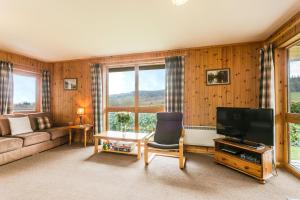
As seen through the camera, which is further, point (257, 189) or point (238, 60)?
point (238, 60)

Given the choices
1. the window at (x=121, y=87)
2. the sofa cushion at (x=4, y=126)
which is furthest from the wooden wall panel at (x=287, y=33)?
the sofa cushion at (x=4, y=126)

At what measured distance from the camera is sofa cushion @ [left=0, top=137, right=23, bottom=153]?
9.79 feet

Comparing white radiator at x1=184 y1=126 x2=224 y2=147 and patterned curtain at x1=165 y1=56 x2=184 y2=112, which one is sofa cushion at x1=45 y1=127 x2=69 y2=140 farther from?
white radiator at x1=184 y1=126 x2=224 y2=147

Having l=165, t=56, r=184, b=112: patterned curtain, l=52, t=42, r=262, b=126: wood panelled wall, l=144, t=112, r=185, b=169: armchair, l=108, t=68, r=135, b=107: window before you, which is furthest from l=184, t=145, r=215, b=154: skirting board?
l=108, t=68, r=135, b=107: window

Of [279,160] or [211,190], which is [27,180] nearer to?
[211,190]

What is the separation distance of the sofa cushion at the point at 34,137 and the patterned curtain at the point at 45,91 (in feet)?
4.62

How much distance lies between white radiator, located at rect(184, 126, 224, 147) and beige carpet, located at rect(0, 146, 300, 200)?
0.38 metres

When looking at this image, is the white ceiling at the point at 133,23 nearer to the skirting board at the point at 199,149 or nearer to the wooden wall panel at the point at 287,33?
the wooden wall panel at the point at 287,33

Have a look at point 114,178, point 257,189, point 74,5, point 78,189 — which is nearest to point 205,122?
→ point 257,189

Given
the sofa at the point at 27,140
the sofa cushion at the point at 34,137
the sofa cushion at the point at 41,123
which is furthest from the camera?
the sofa cushion at the point at 41,123

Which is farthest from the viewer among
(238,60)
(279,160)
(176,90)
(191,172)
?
(176,90)

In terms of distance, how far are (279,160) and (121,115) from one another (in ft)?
10.8

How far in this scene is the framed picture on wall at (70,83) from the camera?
484 cm

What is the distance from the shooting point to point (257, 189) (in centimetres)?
222
